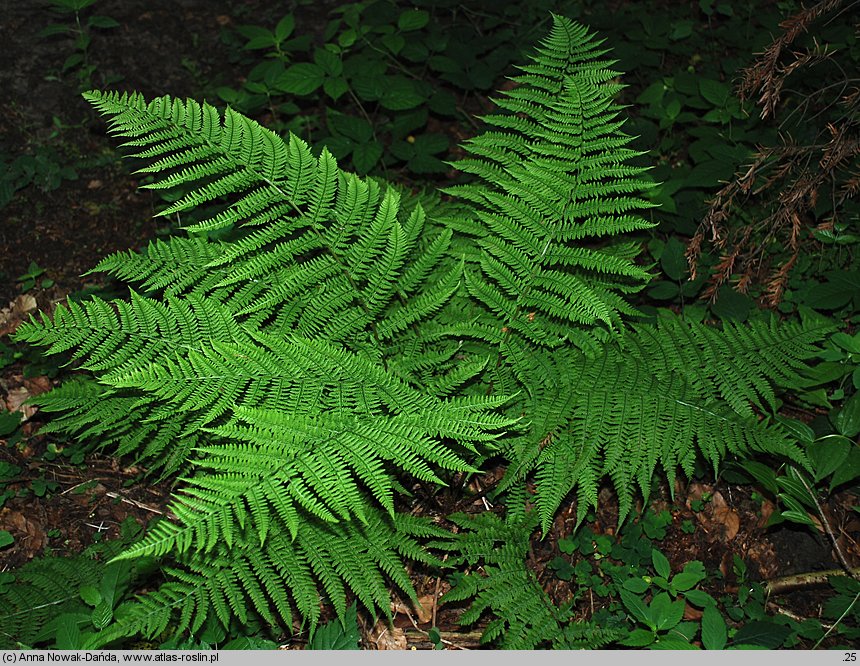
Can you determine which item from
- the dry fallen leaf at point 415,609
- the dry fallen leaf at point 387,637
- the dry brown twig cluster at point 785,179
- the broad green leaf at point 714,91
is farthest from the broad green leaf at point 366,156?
the dry fallen leaf at point 387,637

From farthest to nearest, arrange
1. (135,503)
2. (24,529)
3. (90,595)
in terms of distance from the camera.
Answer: (135,503)
(24,529)
(90,595)

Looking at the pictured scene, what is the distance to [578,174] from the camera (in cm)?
313

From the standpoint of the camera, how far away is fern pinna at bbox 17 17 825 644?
2.59 metres

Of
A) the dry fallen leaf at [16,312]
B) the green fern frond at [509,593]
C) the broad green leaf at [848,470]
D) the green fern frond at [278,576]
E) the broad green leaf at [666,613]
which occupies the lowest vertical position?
the dry fallen leaf at [16,312]

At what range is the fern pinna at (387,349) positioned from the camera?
8.50 feet

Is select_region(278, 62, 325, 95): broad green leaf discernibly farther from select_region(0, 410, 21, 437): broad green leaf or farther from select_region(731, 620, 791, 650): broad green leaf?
select_region(731, 620, 791, 650): broad green leaf

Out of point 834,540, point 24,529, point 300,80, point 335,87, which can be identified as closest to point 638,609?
point 834,540

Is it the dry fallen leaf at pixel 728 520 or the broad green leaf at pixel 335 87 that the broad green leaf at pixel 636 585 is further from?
the broad green leaf at pixel 335 87

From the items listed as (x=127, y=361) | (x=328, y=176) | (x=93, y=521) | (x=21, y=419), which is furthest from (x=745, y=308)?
(x=21, y=419)

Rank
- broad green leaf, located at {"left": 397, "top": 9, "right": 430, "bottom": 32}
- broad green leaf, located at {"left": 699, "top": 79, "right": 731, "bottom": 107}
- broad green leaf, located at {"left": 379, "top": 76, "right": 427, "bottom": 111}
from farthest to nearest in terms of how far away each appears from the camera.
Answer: broad green leaf, located at {"left": 397, "top": 9, "right": 430, "bottom": 32} → broad green leaf, located at {"left": 379, "top": 76, "right": 427, "bottom": 111} → broad green leaf, located at {"left": 699, "top": 79, "right": 731, "bottom": 107}

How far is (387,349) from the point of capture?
10.4 feet

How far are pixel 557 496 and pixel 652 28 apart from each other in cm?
366

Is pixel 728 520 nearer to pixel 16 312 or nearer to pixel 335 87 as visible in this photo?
pixel 335 87

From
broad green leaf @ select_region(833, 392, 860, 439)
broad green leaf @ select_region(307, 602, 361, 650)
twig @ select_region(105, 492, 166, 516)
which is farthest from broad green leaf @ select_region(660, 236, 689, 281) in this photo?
twig @ select_region(105, 492, 166, 516)
